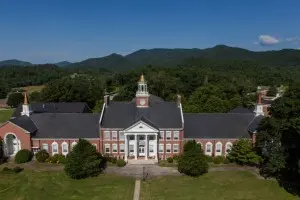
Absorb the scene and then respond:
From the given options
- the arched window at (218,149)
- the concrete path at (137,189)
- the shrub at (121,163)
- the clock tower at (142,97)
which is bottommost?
the concrete path at (137,189)

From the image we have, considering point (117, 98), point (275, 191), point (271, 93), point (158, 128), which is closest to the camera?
point (275, 191)

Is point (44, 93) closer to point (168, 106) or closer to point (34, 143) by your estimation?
point (34, 143)

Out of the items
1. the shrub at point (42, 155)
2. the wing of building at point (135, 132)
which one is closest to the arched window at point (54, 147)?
the wing of building at point (135, 132)

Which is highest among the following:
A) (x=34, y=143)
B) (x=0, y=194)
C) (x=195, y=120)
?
(x=195, y=120)

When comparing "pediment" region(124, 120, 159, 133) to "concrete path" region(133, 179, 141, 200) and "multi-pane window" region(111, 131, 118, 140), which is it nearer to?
"multi-pane window" region(111, 131, 118, 140)

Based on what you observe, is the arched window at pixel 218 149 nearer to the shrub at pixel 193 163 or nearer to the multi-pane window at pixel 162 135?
the shrub at pixel 193 163

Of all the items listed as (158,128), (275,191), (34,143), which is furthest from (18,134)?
(275,191)

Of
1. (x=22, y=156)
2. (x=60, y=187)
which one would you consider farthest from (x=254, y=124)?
(x=22, y=156)
